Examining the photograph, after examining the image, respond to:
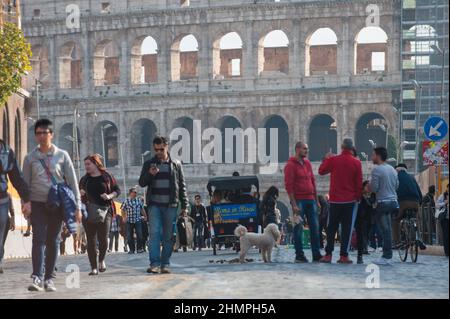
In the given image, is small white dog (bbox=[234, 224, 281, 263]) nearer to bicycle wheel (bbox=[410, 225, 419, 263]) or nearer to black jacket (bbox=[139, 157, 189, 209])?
bicycle wheel (bbox=[410, 225, 419, 263])

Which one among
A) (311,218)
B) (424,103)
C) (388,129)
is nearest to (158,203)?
(311,218)

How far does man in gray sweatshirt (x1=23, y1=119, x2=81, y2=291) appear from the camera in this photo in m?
15.1

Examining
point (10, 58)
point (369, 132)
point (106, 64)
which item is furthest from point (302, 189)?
point (106, 64)

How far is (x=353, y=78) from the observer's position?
82812 millimetres

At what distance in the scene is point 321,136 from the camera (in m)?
85.2

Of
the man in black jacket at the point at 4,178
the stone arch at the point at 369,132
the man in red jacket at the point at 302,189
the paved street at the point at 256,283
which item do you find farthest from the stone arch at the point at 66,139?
the man in black jacket at the point at 4,178

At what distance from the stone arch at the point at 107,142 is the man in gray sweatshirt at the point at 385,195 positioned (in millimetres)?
67670

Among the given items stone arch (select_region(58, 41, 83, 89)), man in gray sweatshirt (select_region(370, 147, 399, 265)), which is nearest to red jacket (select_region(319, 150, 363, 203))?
man in gray sweatshirt (select_region(370, 147, 399, 265))

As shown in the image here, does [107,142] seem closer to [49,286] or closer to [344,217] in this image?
[344,217]

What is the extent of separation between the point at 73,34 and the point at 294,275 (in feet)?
245

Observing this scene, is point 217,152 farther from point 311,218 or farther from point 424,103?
point 311,218

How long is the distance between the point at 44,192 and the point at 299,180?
616 cm

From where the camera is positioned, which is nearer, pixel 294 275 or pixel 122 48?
pixel 294 275
